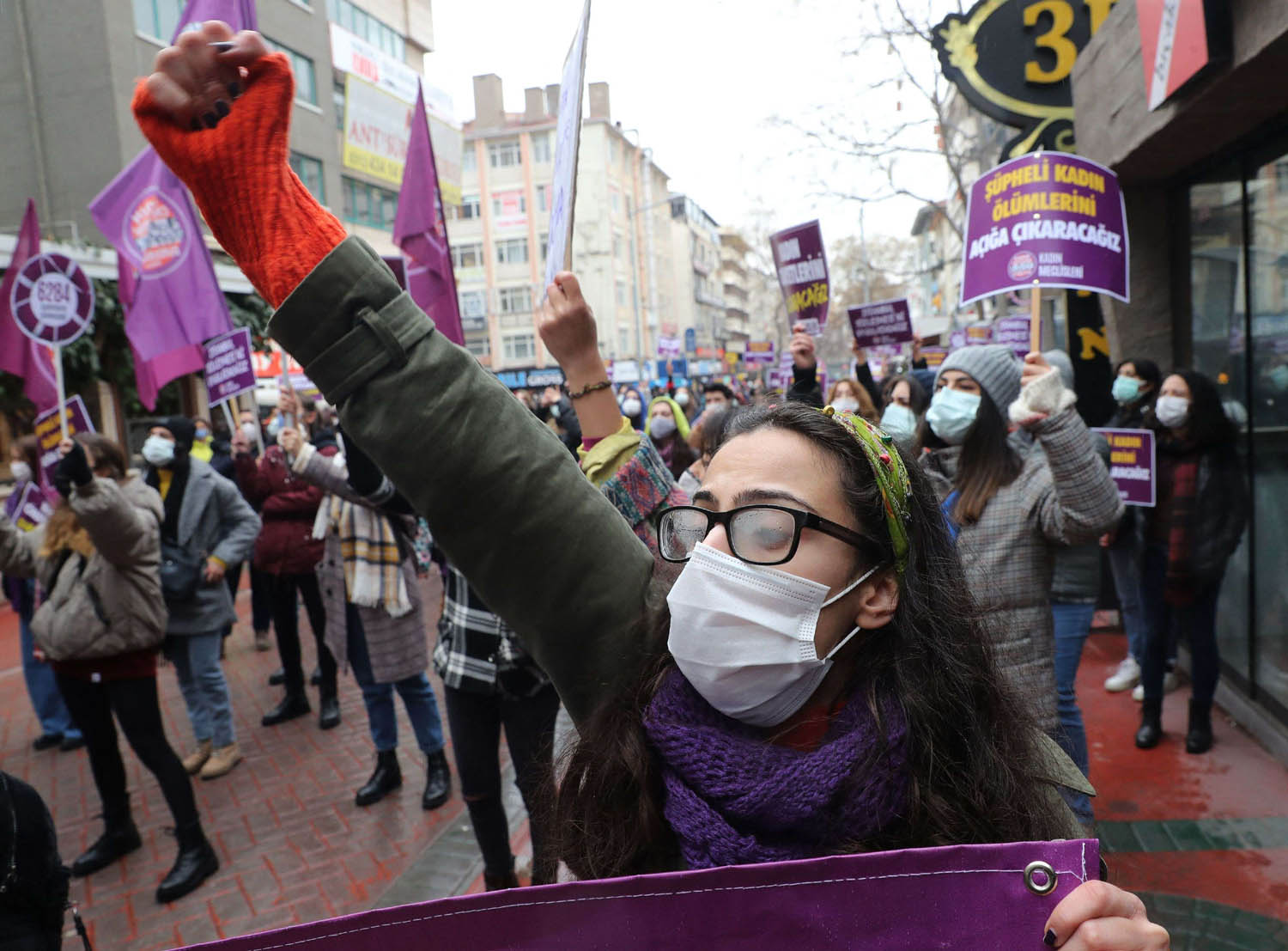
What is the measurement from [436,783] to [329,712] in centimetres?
176

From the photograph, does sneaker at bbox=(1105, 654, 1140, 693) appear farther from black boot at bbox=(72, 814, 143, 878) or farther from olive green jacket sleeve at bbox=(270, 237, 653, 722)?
black boot at bbox=(72, 814, 143, 878)

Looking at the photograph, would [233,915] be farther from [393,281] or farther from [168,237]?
[168,237]

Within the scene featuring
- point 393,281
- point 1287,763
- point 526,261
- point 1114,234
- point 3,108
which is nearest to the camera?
point 393,281

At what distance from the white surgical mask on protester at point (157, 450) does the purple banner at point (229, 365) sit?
1.75 metres

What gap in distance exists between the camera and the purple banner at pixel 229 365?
26.0 ft

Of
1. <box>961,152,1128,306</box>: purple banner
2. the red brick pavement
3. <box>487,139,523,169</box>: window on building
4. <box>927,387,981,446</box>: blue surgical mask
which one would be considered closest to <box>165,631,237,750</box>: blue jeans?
the red brick pavement

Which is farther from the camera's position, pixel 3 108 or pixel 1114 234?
pixel 3 108

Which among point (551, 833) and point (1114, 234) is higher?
point (1114, 234)

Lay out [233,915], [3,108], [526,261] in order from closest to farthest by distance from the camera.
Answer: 1. [233,915]
2. [3,108]
3. [526,261]

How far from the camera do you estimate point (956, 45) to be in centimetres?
751

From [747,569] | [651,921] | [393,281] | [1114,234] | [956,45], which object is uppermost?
[956,45]

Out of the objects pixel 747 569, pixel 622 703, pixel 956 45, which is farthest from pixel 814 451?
pixel 956 45

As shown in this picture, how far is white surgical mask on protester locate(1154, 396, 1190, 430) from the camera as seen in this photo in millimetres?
5012

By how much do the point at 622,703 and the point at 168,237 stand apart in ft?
24.1
